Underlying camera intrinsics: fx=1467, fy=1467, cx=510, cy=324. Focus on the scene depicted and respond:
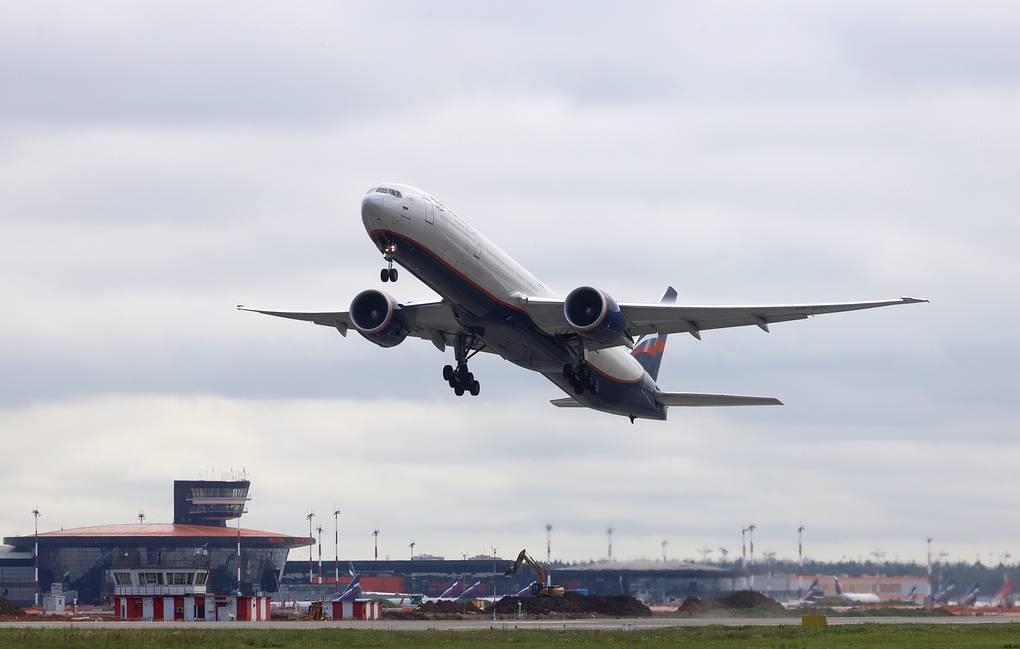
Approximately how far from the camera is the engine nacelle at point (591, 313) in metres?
52.8

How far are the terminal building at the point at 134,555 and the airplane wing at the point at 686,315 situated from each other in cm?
8907

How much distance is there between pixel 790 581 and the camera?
83.8 metres

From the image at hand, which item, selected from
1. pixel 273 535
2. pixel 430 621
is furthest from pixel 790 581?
pixel 273 535

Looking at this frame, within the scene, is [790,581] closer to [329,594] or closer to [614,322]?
[614,322]

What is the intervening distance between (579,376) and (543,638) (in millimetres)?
12450

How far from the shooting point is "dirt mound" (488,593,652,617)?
78.3 m

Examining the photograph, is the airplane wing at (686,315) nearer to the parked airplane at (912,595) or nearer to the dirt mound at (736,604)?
the dirt mound at (736,604)

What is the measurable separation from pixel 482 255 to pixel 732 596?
32653 mm

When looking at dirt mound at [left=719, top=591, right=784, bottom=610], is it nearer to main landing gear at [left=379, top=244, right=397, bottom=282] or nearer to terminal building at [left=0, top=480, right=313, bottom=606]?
main landing gear at [left=379, top=244, right=397, bottom=282]

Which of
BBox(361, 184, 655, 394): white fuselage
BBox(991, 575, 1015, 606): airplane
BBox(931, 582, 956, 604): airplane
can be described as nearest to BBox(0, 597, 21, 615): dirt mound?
BBox(361, 184, 655, 394): white fuselage

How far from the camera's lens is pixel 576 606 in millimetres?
80500

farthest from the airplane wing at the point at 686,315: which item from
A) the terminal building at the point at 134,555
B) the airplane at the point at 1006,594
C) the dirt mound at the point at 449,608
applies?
the terminal building at the point at 134,555

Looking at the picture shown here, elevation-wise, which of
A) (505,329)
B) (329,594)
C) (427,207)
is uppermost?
(427,207)

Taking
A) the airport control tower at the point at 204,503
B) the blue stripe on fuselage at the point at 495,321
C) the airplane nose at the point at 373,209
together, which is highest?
the airplane nose at the point at 373,209
